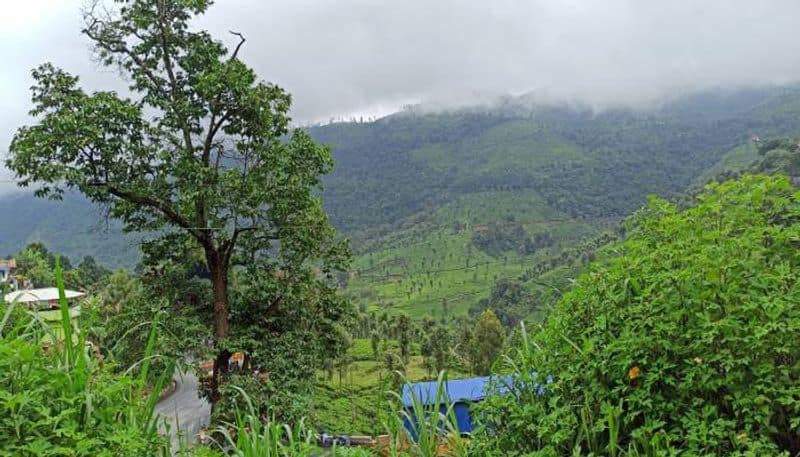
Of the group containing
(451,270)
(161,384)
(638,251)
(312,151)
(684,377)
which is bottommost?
(451,270)

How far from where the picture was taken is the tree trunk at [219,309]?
8492 mm

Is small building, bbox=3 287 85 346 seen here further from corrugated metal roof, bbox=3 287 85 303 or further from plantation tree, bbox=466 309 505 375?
plantation tree, bbox=466 309 505 375

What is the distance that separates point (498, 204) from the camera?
129 metres

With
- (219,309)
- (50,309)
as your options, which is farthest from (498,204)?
(50,309)

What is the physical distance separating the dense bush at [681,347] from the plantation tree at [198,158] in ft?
21.8

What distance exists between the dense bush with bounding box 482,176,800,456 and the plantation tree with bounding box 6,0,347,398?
6649mm

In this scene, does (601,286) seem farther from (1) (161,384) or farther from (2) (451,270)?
(2) (451,270)

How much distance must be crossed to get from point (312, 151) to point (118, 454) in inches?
287

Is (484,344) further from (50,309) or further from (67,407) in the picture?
(67,407)

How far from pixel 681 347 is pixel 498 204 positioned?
129 metres

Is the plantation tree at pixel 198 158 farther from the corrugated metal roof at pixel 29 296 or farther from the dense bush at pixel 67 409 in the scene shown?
the dense bush at pixel 67 409

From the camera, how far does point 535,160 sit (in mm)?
167375

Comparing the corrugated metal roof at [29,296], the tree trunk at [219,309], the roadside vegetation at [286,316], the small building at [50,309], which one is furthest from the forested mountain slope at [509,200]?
the small building at [50,309]

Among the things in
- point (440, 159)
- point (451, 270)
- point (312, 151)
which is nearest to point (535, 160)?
point (440, 159)
